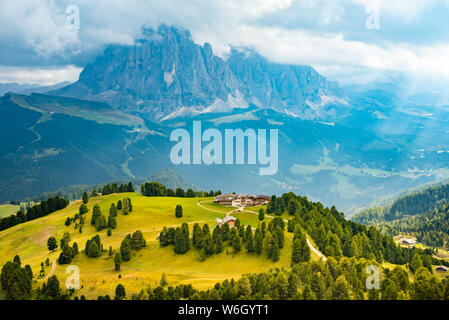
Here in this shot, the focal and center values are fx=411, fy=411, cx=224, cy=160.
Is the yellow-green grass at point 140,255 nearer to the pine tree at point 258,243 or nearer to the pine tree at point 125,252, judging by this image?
the pine tree at point 125,252

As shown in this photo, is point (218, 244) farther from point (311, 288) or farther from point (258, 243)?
point (311, 288)

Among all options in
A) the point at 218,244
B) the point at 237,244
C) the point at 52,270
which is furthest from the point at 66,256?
the point at 237,244

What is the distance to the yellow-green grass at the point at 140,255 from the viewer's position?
84925 mm

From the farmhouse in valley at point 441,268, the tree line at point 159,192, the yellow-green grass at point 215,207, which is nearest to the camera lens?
the farmhouse in valley at point 441,268

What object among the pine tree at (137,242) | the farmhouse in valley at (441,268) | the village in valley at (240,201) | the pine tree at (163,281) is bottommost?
the farmhouse in valley at (441,268)

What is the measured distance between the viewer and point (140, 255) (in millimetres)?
104500

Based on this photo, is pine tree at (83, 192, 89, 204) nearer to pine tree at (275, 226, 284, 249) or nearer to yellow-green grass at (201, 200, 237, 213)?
yellow-green grass at (201, 200, 237, 213)

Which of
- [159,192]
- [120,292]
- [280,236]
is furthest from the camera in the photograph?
[159,192]

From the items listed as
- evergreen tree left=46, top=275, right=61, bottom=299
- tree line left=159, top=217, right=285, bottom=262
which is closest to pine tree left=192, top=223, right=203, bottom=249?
tree line left=159, top=217, right=285, bottom=262

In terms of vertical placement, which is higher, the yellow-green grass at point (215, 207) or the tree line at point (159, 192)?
the tree line at point (159, 192)

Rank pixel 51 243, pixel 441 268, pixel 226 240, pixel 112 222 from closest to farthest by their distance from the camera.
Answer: pixel 226 240, pixel 51 243, pixel 112 222, pixel 441 268

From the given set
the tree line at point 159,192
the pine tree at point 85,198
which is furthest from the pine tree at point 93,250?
the tree line at point 159,192

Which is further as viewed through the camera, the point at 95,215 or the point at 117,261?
the point at 95,215
